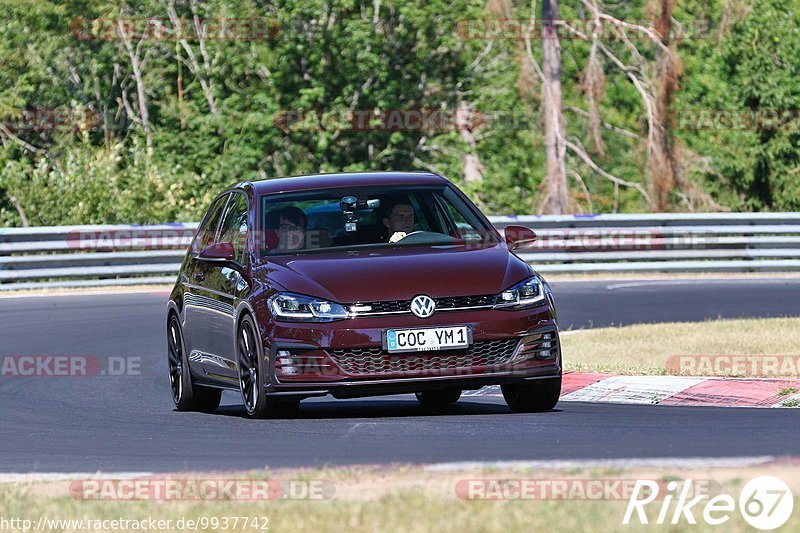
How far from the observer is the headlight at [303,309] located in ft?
33.1

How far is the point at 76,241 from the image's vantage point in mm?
26375

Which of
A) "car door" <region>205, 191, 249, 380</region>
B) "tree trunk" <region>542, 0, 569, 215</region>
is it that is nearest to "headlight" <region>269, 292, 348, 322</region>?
"car door" <region>205, 191, 249, 380</region>

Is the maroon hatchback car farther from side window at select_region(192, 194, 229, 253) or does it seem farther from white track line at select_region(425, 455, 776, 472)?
white track line at select_region(425, 455, 776, 472)

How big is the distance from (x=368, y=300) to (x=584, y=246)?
18.2 meters

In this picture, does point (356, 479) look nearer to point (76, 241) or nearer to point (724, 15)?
point (76, 241)

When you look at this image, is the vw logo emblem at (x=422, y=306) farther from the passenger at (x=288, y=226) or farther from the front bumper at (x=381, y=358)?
the passenger at (x=288, y=226)

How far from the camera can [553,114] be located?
36.3 m

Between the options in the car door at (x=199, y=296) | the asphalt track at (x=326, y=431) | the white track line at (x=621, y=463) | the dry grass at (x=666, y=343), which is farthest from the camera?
the dry grass at (x=666, y=343)

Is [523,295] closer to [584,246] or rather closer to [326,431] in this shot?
[326,431]

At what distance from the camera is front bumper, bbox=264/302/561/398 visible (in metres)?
10.1

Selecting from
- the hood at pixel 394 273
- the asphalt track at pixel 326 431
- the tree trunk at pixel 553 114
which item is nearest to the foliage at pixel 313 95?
the tree trunk at pixel 553 114

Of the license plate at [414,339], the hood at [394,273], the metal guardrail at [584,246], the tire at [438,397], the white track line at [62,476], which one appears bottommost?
the metal guardrail at [584,246]

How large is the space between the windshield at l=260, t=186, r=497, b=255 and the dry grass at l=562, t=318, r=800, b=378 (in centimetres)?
260

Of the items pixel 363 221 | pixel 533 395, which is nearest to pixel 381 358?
pixel 533 395
